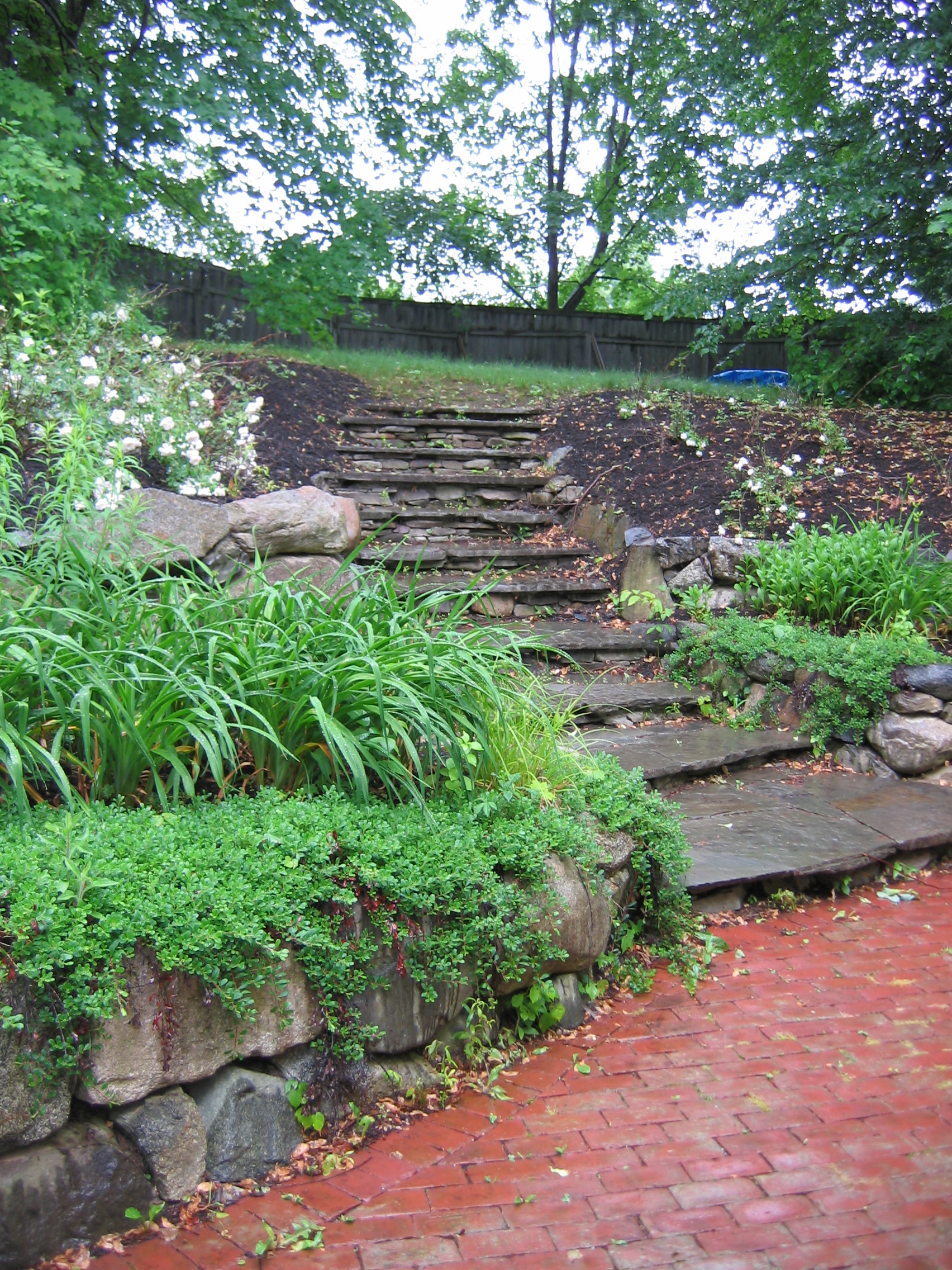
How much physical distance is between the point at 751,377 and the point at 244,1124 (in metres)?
12.1

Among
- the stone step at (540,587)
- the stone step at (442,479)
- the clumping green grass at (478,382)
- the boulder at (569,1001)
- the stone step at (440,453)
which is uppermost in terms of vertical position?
the clumping green grass at (478,382)

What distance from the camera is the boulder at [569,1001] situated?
2842 mm

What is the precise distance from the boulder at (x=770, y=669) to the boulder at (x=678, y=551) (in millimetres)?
1195

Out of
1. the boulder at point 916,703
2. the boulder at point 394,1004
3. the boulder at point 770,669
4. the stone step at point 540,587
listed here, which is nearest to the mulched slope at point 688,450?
the stone step at point 540,587

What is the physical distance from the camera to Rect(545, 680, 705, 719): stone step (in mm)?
5008

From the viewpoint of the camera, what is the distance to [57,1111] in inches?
73.9

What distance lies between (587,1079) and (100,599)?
202cm

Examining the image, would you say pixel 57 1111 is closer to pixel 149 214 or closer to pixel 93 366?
pixel 93 366

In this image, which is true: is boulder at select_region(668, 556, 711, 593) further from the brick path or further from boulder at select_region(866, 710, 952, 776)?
the brick path

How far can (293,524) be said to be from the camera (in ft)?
16.6

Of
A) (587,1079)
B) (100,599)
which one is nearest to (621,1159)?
(587,1079)

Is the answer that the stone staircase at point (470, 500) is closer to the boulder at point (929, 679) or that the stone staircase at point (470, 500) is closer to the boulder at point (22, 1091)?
the boulder at point (929, 679)

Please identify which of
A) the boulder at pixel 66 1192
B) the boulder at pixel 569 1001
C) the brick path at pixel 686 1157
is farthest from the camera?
the boulder at pixel 569 1001

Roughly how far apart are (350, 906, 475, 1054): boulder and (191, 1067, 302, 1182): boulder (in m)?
0.28
